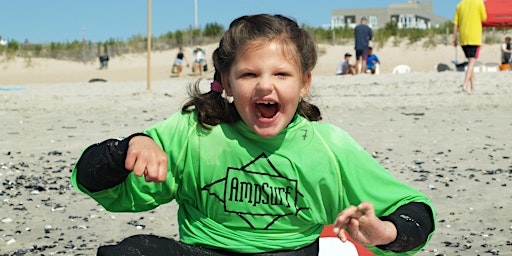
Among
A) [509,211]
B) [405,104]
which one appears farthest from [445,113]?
[509,211]

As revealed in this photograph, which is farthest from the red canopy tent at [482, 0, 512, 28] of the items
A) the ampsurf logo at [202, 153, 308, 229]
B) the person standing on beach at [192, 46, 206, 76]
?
the ampsurf logo at [202, 153, 308, 229]

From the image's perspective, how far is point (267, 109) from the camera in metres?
2.40

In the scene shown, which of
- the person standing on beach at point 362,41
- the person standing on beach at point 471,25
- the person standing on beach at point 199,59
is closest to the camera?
the person standing on beach at point 471,25

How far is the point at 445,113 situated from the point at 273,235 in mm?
7668

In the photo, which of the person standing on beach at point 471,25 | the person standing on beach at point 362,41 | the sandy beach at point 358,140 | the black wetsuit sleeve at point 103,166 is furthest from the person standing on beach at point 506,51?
the black wetsuit sleeve at point 103,166

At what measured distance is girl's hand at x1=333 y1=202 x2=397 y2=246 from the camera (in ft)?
6.37

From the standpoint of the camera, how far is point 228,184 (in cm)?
241

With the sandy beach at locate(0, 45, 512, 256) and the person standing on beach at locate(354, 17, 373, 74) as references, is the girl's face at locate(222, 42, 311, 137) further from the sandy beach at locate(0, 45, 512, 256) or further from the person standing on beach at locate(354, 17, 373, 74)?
the person standing on beach at locate(354, 17, 373, 74)

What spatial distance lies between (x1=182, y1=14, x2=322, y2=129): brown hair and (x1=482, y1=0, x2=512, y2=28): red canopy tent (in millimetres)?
14282

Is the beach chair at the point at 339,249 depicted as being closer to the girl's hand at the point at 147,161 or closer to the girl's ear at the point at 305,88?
the girl's ear at the point at 305,88

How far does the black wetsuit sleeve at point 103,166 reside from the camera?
2193 millimetres

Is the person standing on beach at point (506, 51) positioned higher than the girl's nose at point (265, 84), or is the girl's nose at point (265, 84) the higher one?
the person standing on beach at point (506, 51)

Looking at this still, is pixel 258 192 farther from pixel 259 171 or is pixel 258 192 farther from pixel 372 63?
pixel 372 63

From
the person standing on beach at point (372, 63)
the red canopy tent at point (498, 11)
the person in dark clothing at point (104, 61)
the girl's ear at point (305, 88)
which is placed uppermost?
the red canopy tent at point (498, 11)
